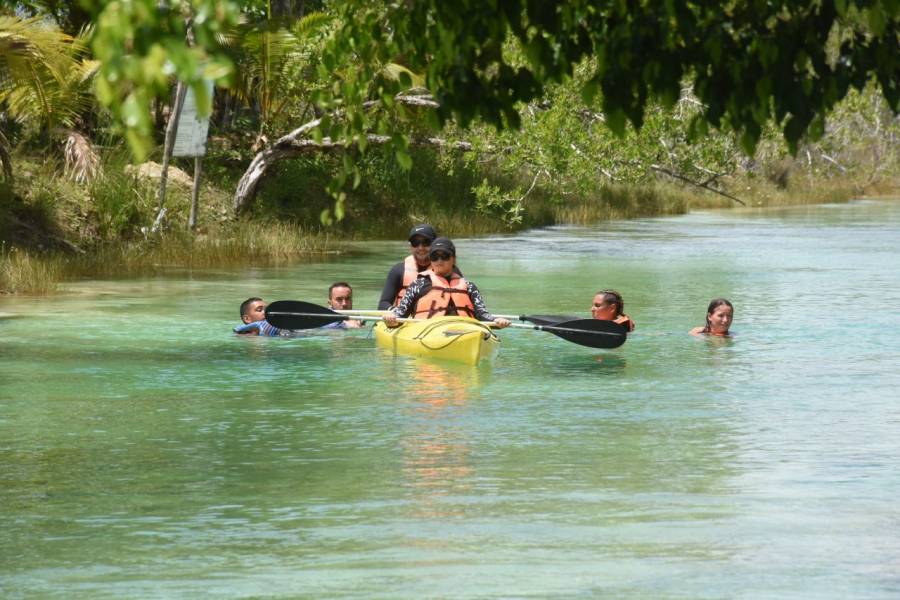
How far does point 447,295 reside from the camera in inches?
548

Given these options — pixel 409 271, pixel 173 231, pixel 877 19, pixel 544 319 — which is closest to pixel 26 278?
pixel 173 231

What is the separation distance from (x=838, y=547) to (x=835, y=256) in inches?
816

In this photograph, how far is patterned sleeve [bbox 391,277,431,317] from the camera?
1404cm

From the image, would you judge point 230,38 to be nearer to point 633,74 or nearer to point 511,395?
point 511,395

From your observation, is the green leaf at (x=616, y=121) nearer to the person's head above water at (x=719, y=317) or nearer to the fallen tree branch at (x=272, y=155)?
the person's head above water at (x=719, y=317)

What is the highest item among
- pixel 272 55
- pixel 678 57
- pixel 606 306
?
pixel 272 55

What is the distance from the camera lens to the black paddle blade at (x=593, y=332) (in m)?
14.4

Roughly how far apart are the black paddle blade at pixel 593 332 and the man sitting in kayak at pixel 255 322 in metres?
3.07

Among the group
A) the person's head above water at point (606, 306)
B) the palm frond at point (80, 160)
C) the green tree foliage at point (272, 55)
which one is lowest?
the person's head above water at point (606, 306)

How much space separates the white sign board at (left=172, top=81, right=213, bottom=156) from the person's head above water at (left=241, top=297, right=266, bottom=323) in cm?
949

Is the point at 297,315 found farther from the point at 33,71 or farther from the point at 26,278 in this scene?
the point at 33,71

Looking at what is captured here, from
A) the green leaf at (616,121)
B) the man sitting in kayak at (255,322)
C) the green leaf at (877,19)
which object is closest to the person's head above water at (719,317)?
the man sitting in kayak at (255,322)

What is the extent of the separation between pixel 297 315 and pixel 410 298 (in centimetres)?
138

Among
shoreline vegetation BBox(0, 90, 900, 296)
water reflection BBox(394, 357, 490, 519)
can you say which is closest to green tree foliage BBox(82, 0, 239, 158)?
water reflection BBox(394, 357, 490, 519)
